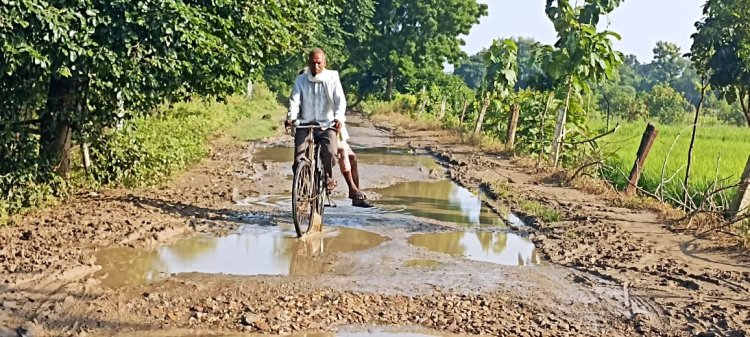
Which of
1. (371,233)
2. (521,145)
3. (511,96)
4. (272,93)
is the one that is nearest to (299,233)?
(371,233)

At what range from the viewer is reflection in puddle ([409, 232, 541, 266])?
7.84 meters

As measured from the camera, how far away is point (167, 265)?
6.72 m

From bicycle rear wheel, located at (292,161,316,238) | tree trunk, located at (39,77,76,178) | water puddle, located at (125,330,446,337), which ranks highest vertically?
tree trunk, located at (39,77,76,178)

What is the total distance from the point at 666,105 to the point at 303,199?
4024cm

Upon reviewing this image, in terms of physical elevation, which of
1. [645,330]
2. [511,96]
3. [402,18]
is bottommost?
[645,330]

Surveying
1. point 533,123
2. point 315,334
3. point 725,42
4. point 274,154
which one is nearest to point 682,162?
point 725,42

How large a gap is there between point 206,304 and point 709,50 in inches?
435

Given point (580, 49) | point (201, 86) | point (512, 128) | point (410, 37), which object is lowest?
point (512, 128)

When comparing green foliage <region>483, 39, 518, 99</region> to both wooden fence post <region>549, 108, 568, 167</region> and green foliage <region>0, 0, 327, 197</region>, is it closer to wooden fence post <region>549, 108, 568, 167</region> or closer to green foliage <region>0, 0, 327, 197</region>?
wooden fence post <region>549, 108, 568, 167</region>

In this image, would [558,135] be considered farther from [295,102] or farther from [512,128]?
[295,102]

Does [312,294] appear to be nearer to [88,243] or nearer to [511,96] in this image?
[88,243]

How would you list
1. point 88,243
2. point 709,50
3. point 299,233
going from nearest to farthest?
1. point 88,243
2. point 299,233
3. point 709,50

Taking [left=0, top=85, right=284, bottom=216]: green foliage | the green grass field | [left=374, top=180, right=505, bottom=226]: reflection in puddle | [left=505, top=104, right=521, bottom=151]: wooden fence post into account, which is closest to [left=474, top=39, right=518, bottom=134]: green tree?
[left=505, top=104, right=521, bottom=151]: wooden fence post

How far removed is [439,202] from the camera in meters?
11.5
